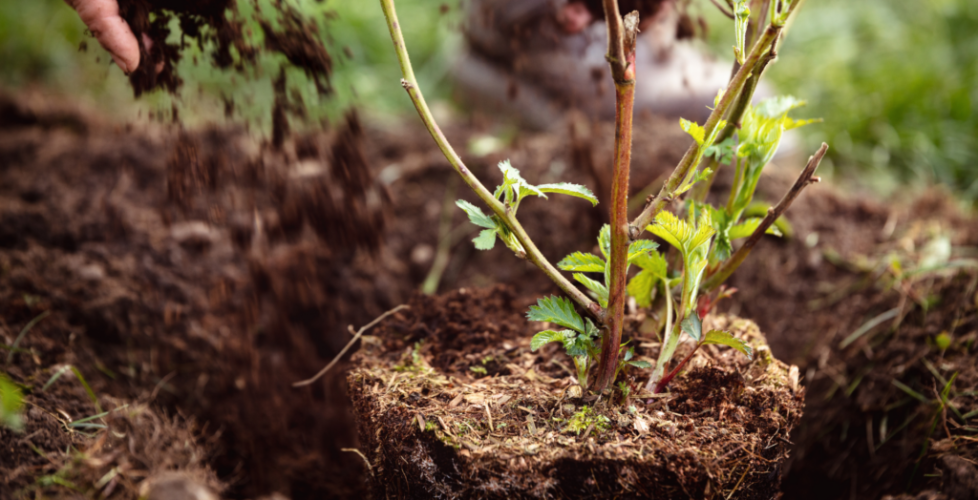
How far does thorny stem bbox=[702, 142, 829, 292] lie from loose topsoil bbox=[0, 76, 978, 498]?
38cm

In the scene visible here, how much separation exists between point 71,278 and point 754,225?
181 cm

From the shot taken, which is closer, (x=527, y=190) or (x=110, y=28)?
(x=527, y=190)

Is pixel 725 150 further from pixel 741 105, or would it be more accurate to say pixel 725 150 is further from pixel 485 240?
pixel 485 240

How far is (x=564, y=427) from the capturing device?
0.90 metres

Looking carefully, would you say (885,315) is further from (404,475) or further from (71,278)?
(71,278)

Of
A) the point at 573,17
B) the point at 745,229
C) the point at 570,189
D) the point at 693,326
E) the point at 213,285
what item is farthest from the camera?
the point at 213,285

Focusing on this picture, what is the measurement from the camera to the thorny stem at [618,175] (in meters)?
0.75

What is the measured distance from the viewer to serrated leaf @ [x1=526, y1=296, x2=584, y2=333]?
0.88 meters

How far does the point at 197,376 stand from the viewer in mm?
1578

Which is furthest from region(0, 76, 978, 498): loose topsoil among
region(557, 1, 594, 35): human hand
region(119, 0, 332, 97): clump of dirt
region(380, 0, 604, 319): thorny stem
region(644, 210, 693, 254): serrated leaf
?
region(557, 1, 594, 35): human hand

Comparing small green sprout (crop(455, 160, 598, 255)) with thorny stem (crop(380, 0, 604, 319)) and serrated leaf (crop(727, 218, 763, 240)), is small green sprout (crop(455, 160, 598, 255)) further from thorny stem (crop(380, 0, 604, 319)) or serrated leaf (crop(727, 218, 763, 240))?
serrated leaf (crop(727, 218, 763, 240))

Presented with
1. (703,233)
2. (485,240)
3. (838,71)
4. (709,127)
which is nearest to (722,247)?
(703,233)

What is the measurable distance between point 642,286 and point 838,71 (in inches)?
115

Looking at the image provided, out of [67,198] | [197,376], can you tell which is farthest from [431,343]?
[67,198]
